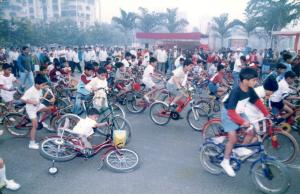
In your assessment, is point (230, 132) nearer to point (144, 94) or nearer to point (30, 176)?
point (30, 176)

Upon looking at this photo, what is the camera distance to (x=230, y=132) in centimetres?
450

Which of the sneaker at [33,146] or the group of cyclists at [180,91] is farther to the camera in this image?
the sneaker at [33,146]

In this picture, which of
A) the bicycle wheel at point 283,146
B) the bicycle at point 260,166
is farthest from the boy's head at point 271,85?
the bicycle at point 260,166

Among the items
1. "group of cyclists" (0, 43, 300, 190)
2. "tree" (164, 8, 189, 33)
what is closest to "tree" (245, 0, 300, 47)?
"tree" (164, 8, 189, 33)

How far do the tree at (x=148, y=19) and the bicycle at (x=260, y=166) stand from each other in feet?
111

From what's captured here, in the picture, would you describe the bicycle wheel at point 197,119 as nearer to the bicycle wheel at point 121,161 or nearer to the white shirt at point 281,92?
the white shirt at point 281,92

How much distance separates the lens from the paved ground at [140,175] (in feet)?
14.7

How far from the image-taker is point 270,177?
13.8ft

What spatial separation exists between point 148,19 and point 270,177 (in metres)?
34.7

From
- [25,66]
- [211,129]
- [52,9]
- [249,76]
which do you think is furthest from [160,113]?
[52,9]

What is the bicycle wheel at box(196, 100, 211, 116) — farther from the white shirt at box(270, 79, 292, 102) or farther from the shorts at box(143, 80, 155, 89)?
the white shirt at box(270, 79, 292, 102)

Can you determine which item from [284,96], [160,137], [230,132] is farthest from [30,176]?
[284,96]

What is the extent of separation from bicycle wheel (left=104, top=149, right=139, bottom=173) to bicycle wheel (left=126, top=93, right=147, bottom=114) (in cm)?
377

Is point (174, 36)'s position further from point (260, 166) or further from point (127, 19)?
point (260, 166)
